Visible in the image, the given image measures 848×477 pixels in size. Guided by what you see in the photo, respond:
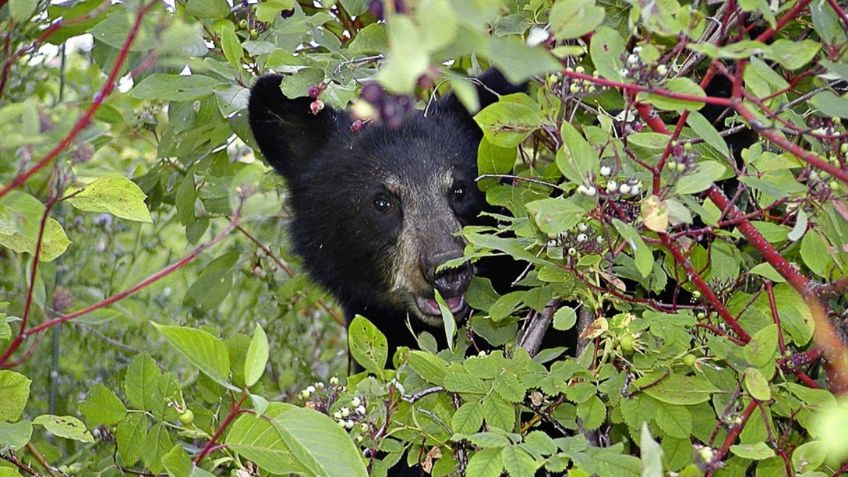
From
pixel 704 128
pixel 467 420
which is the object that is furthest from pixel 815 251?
pixel 467 420

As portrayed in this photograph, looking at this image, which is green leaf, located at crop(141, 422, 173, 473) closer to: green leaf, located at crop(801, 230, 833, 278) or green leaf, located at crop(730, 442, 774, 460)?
green leaf, located at crop(730, 442, 774, 460)

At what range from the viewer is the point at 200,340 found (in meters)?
2.00

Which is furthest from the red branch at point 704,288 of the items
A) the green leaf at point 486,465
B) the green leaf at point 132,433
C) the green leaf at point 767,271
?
the green leaf at point 132,433

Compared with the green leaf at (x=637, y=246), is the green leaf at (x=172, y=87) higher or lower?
lower

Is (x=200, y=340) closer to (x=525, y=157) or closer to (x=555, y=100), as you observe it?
(x=555, y=100)

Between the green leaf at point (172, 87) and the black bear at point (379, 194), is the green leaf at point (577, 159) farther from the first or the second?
the black bear at point (379, 194)

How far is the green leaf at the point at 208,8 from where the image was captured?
347cm

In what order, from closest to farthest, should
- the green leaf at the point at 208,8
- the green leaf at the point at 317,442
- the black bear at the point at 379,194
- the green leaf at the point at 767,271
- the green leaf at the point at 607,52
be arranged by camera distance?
the green leaf at the point at 317,442 < the green leaf at the point at 607,52 < the green leaf at the point at 767,271 < the green leaf at the point at 208,8 < the black bear at the point at 379,194

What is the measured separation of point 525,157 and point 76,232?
3052mm

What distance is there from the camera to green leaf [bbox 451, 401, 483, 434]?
102 inches

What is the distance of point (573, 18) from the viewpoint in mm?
1908

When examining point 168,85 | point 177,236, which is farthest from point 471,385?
point 177,236

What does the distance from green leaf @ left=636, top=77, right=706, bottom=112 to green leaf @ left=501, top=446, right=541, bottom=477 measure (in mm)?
778

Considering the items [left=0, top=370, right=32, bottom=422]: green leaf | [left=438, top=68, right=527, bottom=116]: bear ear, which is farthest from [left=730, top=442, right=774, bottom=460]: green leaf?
[left=438, top=68, right=527, bottom=116]: bear ear
